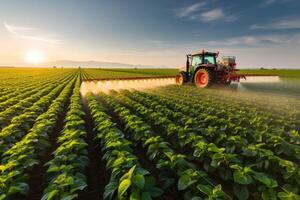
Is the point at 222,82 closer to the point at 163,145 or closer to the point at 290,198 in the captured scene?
the point at 163,145

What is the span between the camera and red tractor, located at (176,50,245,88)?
13.9 meters

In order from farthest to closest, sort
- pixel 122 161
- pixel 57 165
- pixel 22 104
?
pixel 22 104 → pixel 57 165 → pixel 122 161

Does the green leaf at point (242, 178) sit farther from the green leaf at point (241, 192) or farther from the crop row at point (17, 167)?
the crop row at point (17, 167)

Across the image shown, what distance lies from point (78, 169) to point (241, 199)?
223 centimetres

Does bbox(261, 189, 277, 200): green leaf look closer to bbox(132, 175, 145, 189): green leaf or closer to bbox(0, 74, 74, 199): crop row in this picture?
bbox(132, 175, 145, 189): green leaf

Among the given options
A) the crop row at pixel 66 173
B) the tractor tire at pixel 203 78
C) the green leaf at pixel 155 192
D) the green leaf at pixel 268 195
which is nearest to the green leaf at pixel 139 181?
the green leaf at pixel 155 192

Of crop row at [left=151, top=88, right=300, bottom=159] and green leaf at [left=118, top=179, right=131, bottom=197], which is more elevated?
green leaf at [left=118, top=179, right=131, bottom=197]

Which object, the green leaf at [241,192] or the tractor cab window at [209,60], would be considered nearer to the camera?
the green leaf at [241,192]

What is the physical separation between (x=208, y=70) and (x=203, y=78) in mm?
684

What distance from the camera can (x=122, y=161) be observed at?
2977 millimetres

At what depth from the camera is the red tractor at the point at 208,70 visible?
1388 centimetres

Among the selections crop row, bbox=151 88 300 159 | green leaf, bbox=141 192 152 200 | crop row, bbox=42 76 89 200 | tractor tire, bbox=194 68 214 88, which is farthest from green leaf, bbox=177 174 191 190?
tractor tire, bbox=194 68 214 88

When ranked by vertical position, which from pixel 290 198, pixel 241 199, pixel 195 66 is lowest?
pixel 241 199

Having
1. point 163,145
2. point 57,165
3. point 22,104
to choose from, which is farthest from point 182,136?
point 22,104
